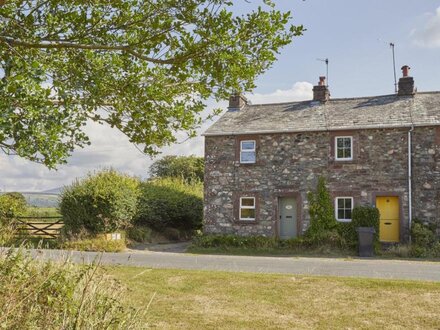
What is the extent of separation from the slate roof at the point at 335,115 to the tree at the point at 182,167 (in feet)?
80.1

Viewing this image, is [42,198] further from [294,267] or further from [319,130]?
[294,267]

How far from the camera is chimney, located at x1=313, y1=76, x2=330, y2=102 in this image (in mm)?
25000

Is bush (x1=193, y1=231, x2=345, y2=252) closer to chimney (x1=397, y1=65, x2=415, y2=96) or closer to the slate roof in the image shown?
the slate roof

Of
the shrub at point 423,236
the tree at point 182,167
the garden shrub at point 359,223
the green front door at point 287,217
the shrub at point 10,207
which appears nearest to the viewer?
the shrub at point 423,236

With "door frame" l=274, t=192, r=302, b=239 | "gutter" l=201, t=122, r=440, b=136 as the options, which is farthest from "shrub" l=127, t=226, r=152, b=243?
"door frame" l=274, t=192, r=302, b=239

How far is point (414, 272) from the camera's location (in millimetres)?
13414

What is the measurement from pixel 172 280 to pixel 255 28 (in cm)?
699

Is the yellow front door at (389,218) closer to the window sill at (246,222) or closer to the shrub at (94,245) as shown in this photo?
the window sill at (246,222)

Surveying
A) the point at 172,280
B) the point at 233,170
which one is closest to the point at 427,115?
the point at 233,170

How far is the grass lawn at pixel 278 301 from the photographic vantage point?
26.7 feet

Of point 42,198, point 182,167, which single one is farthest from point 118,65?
point 182,167

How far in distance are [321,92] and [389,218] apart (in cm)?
772

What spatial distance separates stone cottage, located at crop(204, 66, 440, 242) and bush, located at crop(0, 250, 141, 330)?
54.9 feet

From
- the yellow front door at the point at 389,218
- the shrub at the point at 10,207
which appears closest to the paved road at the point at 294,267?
the yellow front door at the point at 389,218
